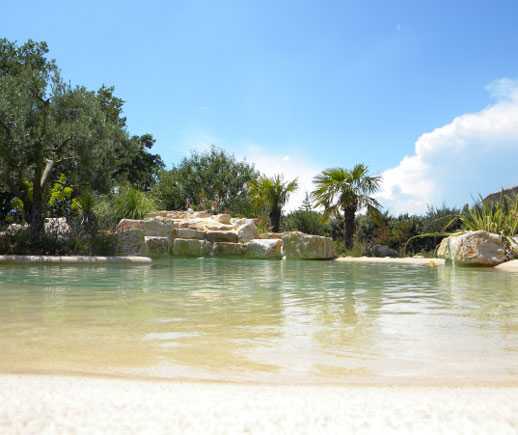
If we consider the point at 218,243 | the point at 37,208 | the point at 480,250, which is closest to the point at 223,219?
the point at 218,243

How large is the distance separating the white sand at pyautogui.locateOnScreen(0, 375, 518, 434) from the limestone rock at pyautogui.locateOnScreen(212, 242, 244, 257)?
15160mm

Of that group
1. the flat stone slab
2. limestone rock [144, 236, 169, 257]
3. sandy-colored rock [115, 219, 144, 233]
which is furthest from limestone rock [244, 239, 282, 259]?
the flat stone slab

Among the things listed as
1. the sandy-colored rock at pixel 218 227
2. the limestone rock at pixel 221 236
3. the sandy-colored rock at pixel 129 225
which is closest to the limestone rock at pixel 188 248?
the limestone rock at pixel 221 236

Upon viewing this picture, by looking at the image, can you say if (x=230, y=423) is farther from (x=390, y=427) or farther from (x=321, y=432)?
(x=390, y=427)

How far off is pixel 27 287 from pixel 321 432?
5141 millimetres

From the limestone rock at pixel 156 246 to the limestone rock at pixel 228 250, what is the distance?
1835mm

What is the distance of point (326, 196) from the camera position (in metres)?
19.9

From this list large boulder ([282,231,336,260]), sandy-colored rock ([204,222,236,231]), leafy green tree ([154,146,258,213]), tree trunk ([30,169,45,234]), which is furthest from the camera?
leafy green tree ([154,146,258,213])

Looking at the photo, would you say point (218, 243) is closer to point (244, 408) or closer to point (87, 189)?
point (87, 189)

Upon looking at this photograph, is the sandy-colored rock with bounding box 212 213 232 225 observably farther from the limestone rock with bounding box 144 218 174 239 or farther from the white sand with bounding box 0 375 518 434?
the white sand with bounding box 0 375 518 434

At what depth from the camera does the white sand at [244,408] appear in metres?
1.17

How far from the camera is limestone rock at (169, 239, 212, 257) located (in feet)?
54.0

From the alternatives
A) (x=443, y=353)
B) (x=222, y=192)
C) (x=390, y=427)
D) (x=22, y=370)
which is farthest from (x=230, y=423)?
(x=222, y=192)

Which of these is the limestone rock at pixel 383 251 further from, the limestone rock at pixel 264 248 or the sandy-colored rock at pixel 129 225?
the sandy-colored rock at pixel 129 225
